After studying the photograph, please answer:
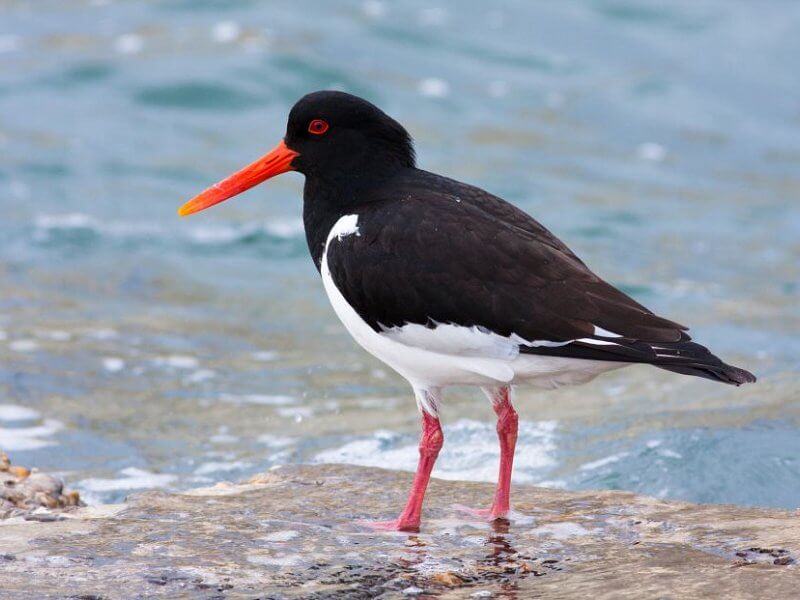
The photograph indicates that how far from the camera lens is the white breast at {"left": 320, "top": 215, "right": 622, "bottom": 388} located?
Answer: 514 cm

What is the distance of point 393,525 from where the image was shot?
211 inches

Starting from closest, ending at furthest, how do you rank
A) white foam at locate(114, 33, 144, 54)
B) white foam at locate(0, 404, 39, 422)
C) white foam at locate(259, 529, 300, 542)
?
white foam at locate(259, 529, 300, 542), white foam at locate(0, 404, 39, 422), white foam at locate(114, 33, 144, 54)

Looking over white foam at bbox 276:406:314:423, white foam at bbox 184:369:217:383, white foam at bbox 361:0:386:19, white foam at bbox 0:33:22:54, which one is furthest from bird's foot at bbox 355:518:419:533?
white foam at bbox 361:0:386:19

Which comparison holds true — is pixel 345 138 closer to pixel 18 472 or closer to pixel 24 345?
pixel 18 472

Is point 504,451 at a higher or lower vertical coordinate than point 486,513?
higher

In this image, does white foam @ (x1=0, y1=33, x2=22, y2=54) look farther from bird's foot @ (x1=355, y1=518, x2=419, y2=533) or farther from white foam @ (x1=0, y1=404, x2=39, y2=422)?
bird's foot @ (x1=355, y1=518, x2=419, y2=533)

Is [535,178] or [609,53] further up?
[609,53]

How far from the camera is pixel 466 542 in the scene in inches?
203

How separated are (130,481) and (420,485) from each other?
8.85 feet

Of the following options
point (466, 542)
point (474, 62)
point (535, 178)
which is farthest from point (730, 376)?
point (474, 62)

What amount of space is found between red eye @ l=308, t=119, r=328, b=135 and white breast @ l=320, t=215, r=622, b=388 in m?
0.81

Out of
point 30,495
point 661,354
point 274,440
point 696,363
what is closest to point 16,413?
point 274,440

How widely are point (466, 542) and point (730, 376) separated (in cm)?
127

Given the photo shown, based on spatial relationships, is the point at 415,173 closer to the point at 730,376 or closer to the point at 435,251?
the point at 435,251
